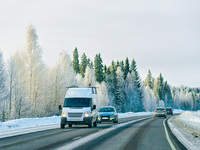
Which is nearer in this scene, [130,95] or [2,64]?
[2,64]

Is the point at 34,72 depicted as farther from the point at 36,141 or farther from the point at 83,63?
the point at 83,63

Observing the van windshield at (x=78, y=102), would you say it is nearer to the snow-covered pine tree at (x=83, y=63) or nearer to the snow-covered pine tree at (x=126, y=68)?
the snow-covered pine tree at (x=126, y=68)

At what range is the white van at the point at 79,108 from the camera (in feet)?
66.1

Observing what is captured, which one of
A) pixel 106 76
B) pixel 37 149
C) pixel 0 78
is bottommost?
pixel 37 149

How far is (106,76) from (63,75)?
45851 millimetres

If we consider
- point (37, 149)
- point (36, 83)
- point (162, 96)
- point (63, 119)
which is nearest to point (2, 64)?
point (36, 83)

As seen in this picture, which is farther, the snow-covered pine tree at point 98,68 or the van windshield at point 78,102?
the snow-covered pine tree at point 98,68

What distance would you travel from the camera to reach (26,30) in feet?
166

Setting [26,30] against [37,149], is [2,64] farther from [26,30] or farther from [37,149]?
[37,149]

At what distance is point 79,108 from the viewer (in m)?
20.4

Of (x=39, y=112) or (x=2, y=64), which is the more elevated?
(x=2, y=64)

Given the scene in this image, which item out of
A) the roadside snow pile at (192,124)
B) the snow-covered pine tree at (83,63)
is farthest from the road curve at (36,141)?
the snow-covered pine tree at (83,63)

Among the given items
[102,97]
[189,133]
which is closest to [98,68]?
[102,97]

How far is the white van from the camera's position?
20.1m
